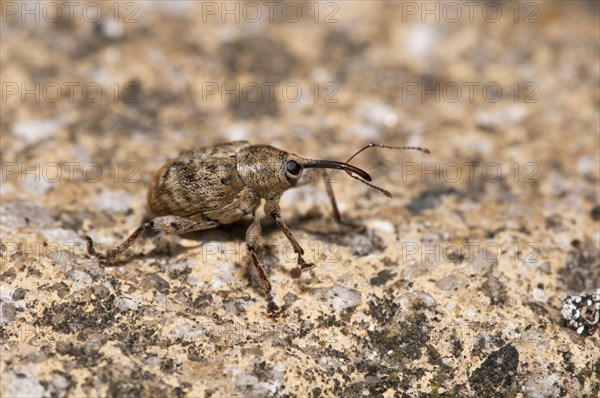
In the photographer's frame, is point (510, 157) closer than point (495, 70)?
Result: Yes

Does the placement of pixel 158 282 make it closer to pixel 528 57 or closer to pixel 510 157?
pixel 510 157

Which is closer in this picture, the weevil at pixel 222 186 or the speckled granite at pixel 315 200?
the speckled granite at pixel 315 200

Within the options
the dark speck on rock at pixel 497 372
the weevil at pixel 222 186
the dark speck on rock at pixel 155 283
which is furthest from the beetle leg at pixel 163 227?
the dark speck on rock at pixel 497 372

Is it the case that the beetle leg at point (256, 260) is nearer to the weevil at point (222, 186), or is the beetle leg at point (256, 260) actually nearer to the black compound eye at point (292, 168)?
the weevil at point (222, 186)

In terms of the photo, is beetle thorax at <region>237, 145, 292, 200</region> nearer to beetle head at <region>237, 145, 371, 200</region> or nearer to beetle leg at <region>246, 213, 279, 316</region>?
beetle head at <region>237, 145, 371, 200</region>

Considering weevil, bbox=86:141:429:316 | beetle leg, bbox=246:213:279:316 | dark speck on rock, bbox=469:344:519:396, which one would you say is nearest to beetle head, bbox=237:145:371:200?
weevil, bbox=86:141:429:316

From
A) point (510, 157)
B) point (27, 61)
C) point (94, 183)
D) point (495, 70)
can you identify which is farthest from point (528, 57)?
point (27, 61)

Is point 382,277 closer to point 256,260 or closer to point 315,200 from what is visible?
point 256,260

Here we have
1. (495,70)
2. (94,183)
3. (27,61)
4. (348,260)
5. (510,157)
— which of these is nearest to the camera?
(348,260)
